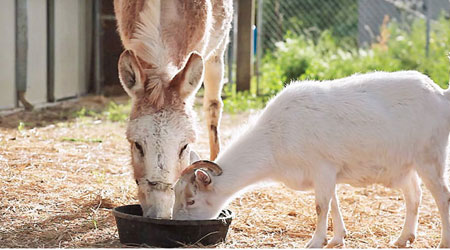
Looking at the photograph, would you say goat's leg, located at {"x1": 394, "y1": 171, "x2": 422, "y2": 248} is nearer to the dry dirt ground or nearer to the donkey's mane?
the dry dirt ground

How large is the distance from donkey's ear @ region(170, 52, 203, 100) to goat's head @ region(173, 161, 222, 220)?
570mm

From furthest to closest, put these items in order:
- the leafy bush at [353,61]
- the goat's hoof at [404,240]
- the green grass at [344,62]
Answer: the leafy bush at [353,61]
the green grass at [344,62]
the goat's hoof at [404,240]

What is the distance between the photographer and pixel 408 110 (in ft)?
14.8

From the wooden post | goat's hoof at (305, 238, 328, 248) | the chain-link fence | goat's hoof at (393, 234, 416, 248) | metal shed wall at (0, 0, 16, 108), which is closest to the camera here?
goat's hoof at (305, 238, 328, 248)

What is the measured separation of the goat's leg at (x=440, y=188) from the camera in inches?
174

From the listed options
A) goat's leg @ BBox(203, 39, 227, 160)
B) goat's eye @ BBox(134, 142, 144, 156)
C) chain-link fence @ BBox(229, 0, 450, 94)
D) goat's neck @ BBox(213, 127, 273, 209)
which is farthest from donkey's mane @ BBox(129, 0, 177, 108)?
chain-link fence @ BBox(229, 0, 450, 94)

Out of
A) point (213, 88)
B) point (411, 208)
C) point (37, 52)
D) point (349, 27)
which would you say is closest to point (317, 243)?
point (411, 208)

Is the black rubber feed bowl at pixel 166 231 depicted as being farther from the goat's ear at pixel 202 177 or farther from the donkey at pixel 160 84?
the goat's ear at pixel 202 177

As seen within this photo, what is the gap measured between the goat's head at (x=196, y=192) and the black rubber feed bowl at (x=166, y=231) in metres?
0.15

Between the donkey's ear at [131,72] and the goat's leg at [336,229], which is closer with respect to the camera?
the goat's leg at [336,229]

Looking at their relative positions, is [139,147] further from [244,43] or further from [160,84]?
[244,43]

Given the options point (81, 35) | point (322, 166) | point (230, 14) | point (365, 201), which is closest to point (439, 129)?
point (322, 166)

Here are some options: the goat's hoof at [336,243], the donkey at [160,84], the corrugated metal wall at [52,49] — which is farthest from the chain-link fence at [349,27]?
the goat's hoof at [336,243]

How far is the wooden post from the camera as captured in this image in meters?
12.3
